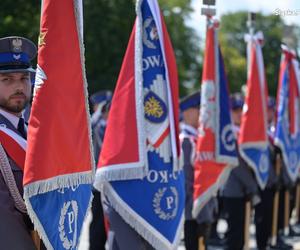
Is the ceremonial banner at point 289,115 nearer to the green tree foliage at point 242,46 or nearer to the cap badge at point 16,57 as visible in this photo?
the cap badge at point 16,57

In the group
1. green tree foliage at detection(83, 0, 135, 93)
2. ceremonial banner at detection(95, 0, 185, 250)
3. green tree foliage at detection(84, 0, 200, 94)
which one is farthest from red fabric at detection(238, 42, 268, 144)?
green tree foliage at detection(83, 0, 135, 93)

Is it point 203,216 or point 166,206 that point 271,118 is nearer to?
point 203,216

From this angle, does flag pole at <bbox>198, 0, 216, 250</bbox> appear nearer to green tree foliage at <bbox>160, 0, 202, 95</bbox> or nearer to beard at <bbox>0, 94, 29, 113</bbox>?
beard at <bbox>0, 94, 29, 113</bbox>

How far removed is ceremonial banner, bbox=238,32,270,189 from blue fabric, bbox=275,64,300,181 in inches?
37.8

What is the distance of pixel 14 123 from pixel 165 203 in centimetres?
166

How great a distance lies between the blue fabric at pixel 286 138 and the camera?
9.13 metres

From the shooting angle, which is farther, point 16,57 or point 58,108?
point 16,57

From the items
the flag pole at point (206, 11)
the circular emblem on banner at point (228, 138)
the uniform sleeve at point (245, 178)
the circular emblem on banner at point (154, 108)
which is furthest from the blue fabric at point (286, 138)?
the circular emblem on banner at point (154, 108)

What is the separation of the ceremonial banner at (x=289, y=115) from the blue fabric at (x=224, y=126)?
2290 mm

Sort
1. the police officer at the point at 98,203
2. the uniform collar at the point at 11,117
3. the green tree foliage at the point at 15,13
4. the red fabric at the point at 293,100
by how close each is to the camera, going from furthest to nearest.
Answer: the green tree foliage at the point at 15,13, the red fabric at the point at 293,100, the police officer at the point at 98,203, the uniform collar at the point at 11,117

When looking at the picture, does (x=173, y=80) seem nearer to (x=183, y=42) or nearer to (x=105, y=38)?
(x=105, y=38)

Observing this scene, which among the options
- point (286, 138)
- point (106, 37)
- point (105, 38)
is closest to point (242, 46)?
point (106, 37)

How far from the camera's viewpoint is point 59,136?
351cm

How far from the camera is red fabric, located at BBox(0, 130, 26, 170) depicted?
352 centimetres
